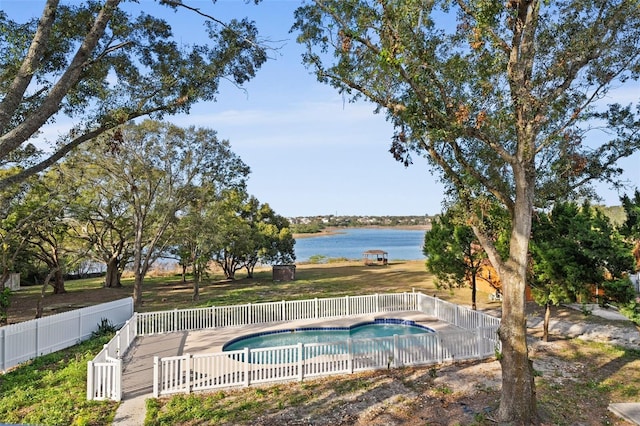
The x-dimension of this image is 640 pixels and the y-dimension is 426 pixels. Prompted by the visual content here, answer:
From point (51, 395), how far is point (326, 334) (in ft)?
28.2

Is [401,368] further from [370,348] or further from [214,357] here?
[214,357]

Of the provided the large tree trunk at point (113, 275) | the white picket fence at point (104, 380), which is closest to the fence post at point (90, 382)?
the white picket fence at point (104, 380)

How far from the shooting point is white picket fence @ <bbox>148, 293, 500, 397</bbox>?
9062mm

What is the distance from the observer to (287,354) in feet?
34.3

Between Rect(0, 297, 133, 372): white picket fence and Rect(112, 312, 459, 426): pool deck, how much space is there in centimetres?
187

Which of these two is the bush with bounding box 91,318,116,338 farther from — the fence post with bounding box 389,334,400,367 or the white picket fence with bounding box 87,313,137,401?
the fence post with bounding box 389,334,400,367

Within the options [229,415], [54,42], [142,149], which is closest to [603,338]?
[229,415]

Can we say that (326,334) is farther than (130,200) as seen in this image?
No

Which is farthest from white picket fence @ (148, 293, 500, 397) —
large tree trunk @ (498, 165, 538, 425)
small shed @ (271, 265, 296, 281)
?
small shed @ (271, 265, 296, 281)

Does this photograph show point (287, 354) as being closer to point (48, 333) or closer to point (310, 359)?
point (310, 359)

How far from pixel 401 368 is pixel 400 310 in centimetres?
723

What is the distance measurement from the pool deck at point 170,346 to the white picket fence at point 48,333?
6.13 ft

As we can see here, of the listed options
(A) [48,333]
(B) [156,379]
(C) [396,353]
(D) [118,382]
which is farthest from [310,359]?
(A) [48,333]

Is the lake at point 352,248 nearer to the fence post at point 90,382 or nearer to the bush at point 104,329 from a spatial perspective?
the bush at point 104,329
